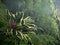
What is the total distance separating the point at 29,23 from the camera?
24.0 feet

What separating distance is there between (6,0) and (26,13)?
917 millimetres

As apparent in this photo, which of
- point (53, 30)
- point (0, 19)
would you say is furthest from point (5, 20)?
point (53, 30)

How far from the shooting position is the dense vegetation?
6539mm

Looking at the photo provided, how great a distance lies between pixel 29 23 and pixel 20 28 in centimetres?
64

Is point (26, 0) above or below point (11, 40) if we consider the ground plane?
above

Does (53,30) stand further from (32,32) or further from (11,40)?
(11,40)

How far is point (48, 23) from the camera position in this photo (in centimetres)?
802

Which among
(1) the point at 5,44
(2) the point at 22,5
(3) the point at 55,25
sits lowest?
(1) the point at 5,44

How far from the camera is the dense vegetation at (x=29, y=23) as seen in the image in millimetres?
6539

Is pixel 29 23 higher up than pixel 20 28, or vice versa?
pixel 29 23

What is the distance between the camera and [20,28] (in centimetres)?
678

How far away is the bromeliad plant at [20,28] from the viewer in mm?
6511

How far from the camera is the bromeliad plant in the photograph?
6511mm

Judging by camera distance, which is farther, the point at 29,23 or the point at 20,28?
the point at 29,23
